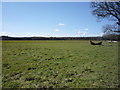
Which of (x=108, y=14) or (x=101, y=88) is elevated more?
(x=108, y=14)

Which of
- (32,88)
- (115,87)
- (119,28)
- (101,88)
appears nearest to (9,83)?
(32,88)

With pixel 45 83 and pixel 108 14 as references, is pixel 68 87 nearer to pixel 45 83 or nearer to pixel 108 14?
pixel 45 83

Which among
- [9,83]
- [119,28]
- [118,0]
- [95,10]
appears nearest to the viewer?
[9,83]

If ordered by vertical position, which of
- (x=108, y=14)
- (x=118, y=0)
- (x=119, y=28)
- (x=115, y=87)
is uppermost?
(x=118, y=0)

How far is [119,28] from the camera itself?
1270 cm

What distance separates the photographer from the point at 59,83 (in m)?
4.19

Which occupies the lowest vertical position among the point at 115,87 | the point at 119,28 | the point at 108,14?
the point at 115,87

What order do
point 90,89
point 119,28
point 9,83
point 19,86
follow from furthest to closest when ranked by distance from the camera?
point 119,28
point 9,83
point 19,86
point 90,89

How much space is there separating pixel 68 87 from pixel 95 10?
13.2 meters

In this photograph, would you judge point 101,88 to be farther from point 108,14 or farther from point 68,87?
point 108,14

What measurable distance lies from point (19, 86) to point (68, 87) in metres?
2.02

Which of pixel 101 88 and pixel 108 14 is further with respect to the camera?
pixel 108 14

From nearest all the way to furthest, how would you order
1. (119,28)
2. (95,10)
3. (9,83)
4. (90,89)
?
(90,89) → (9,83) → (119,28) → (95,10)

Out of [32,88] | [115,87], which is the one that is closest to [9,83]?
[32,88]
